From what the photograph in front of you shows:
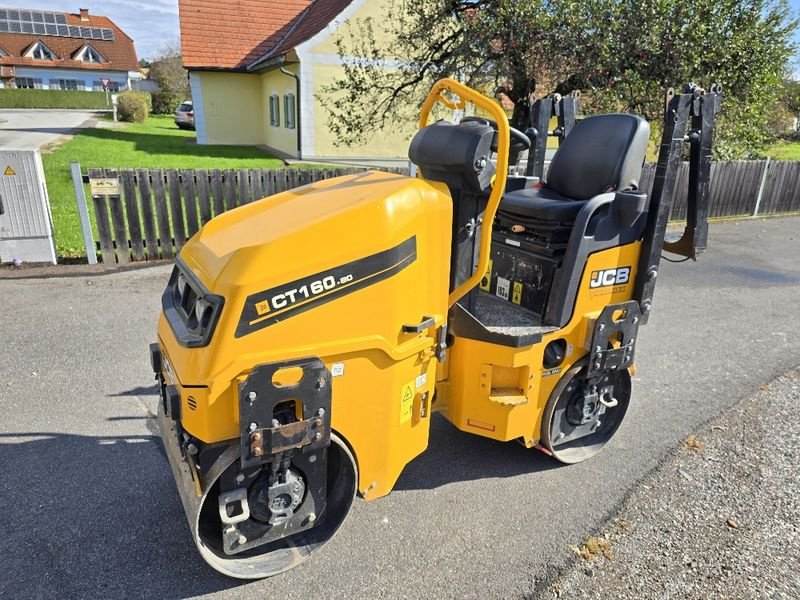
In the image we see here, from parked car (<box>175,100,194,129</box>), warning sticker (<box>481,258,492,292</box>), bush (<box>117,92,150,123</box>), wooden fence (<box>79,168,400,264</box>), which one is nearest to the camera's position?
warning sticker (<box>481,258,492,292</box>)

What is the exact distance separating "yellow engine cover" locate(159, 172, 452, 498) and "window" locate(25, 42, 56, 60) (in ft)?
234

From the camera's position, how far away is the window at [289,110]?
60.1ft

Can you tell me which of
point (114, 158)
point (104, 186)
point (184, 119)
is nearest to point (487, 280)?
point (104, 186)

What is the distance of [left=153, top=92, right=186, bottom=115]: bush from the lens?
41.9 m

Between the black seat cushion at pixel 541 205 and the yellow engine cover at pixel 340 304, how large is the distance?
0.85 m

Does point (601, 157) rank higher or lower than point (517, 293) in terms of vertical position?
higher

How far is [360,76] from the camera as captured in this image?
39.8 feet

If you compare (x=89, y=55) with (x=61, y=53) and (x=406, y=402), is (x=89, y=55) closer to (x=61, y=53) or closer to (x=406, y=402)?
(x=61, y=53)

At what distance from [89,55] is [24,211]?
214ft

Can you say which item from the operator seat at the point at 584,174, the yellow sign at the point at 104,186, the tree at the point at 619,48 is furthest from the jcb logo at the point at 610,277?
the tree at the point at 619,48

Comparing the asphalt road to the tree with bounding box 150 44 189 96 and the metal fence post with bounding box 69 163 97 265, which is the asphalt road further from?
the tree with bounding box 150 44 189 96

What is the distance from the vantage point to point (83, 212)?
22.9ft

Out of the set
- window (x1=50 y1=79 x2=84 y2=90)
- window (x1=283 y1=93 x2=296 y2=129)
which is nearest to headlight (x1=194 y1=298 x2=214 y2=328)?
window (x1=283 y1=93 x2=296 y2=129)

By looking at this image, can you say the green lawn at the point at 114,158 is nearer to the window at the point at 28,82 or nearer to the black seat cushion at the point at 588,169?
the black seat cushion at the point at 588,169
